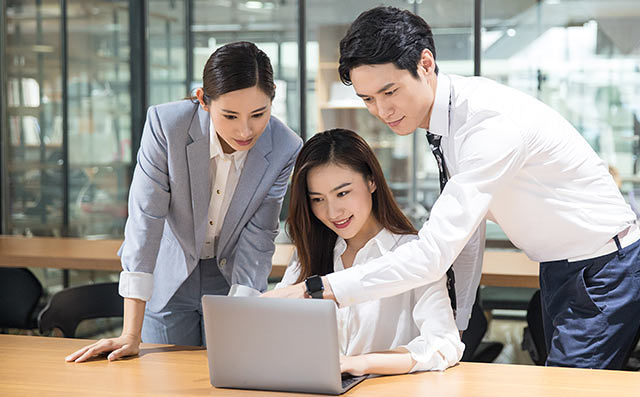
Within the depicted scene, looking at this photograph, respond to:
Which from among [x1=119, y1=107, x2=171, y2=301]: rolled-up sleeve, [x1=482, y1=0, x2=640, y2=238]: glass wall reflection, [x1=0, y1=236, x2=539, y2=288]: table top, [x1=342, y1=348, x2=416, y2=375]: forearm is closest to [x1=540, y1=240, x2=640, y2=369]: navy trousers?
[x1=342, y1=348, x2=416, y2=375]: forearm

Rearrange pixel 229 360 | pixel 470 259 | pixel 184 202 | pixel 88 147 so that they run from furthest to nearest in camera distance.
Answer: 1. pixel 88 147
2. pixel 184 202
3. pixel 470 259
4. pixel 229 360

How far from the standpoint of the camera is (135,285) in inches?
79.4

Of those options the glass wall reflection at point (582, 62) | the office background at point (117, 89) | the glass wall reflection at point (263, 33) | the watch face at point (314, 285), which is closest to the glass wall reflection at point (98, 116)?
the office background at point (117, 89)

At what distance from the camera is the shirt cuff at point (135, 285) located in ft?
6.60

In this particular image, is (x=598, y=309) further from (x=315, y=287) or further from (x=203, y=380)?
(x=203, y=380)

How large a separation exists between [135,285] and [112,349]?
0.18m

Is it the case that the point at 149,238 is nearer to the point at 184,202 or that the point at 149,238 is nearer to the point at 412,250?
the point at 184,202

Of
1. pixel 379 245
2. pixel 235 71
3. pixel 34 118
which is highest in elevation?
pixel 235 71

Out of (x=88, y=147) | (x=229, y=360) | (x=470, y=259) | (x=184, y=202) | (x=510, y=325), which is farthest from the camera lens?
(x=88, y=147)

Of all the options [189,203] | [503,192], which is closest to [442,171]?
[503,192]

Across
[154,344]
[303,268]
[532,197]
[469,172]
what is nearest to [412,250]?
[469,172]

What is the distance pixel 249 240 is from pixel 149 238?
30 centimetres

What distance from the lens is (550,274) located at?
1.90 metres

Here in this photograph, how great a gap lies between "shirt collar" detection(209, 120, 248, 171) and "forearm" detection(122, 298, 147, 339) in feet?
1.51
